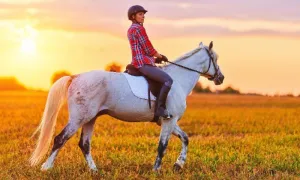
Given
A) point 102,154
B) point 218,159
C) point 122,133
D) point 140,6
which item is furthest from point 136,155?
point 122,133

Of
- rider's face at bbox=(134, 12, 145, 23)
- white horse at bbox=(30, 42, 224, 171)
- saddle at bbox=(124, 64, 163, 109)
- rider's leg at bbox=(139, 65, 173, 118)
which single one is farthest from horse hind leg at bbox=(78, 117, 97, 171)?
rider's face at bbox=(134, 12, 145, 23)

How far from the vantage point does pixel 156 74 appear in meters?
9.55

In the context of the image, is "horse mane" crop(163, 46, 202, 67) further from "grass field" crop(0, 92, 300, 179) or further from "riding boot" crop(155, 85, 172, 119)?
"grass field" crop(0, 92, 300, 179)

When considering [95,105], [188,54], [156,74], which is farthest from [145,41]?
[95,105]

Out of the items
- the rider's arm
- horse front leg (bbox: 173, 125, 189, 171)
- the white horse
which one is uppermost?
the rider's arm

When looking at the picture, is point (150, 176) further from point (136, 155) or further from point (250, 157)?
point (250, 157)

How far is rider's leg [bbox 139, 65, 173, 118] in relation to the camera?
9531 millimetres

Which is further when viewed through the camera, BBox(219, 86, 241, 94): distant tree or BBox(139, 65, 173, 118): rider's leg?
BBox(219, 86, 241, 94): distant tree

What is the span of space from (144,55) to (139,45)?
0.20 meters

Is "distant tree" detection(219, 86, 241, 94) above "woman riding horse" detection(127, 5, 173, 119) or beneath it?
beneath

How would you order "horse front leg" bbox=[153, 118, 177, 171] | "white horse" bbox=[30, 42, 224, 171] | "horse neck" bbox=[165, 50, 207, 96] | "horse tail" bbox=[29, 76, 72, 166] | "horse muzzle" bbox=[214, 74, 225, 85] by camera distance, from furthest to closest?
1. "horse muzzle" bbox=[214, 74, 225, 85]
2. "horse neck" bbox=[165, 50, 207, 96]
3. "horse front leg" bbox=[153, 118, 177, 171]
4. "horse tail" bbox=[29, 76, 72, 166]
5. "white horse" bbox=[30, 42, 224, 171]

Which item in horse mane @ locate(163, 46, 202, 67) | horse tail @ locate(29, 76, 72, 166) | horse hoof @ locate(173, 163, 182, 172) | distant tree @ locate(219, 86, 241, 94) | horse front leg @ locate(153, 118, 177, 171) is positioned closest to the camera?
horse tail @ locate(29, 76, 72, 166)

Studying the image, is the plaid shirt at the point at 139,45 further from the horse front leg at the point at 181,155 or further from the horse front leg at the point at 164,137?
the horse front leg at the point at 181,155

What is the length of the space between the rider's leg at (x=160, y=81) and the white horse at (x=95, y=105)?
216 millimetres
